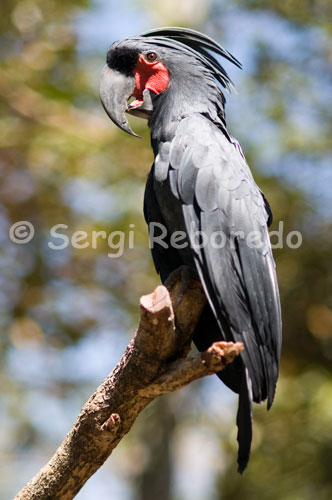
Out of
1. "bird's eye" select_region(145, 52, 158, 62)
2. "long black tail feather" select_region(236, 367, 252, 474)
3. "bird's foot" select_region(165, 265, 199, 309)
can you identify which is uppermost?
"bird's eye" select_region(145, 52, 158, 62)

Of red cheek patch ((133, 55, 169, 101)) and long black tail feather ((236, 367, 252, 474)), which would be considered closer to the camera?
long black tail feather ((236, 367, 252, 474))

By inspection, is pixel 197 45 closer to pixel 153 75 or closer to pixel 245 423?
pixel 153 75

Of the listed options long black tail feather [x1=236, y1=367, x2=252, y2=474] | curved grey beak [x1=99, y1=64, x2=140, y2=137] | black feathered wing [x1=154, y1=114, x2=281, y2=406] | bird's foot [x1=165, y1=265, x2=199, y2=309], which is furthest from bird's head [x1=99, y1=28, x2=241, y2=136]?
long black tail feather [x1=236, y1=367, x2=252, y2=474]

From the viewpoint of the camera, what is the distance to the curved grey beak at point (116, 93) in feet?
13.0

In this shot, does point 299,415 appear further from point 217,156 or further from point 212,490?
point 217,156

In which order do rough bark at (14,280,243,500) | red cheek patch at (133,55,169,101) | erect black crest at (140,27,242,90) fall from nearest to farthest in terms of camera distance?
rough bark at (14,280,243,500) < red cheek patch at (133,55,169,101) < erect black crest at (140,27,242,90)

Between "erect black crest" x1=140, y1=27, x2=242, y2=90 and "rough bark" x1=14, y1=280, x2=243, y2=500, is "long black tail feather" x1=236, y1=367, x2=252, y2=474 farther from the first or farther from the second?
"erect black crest" x1=140, y1=27, x2=242, y2=90

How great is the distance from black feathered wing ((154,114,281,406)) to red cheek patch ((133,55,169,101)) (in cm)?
39

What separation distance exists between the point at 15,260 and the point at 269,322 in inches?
214

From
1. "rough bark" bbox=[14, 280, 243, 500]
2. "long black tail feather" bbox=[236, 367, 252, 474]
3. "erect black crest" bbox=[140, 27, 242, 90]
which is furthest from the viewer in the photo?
"erect black crest" bbox=[140, 27, 242, 90]

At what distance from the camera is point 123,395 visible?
301 centimetres

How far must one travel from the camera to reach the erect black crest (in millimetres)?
4105

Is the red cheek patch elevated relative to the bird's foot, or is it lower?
elevated

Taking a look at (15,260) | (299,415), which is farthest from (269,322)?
(15,260)
